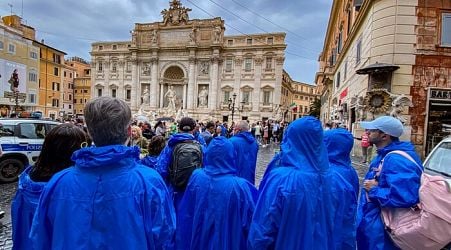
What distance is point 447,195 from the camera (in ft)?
7.29

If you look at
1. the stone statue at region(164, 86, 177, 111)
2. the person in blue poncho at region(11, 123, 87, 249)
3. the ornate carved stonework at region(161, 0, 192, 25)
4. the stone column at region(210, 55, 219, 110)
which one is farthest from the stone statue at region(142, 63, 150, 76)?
the person in blue poncho at region(11, 123, 87, 249)

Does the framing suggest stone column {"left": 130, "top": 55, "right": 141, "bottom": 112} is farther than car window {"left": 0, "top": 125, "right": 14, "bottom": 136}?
Yes

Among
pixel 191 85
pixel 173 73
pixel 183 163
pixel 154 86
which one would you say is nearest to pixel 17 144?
pixel 183 163

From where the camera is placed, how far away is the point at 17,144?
8.82 meters

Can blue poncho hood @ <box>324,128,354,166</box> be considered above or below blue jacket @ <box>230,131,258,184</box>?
above

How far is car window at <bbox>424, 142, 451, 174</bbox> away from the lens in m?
5.19

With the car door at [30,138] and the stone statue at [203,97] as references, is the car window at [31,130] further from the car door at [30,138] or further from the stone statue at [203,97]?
the stone statue at [203,97]

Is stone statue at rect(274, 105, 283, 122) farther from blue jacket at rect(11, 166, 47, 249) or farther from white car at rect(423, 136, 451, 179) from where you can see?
blue jacket at rect(11, 166, 47, 249)

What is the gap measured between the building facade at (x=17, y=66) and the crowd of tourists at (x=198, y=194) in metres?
39.0

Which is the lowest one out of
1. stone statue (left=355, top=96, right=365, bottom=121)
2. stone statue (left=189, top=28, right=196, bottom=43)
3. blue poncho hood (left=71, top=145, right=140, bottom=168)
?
blue poncho hood (left=71, top=145, right=140, bottom=168)

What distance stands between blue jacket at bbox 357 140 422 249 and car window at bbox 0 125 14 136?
9549mm

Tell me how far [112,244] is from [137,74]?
2259 inches

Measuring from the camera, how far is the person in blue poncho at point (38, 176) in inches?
94.1

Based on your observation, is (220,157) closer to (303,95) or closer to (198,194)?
(198,194)
